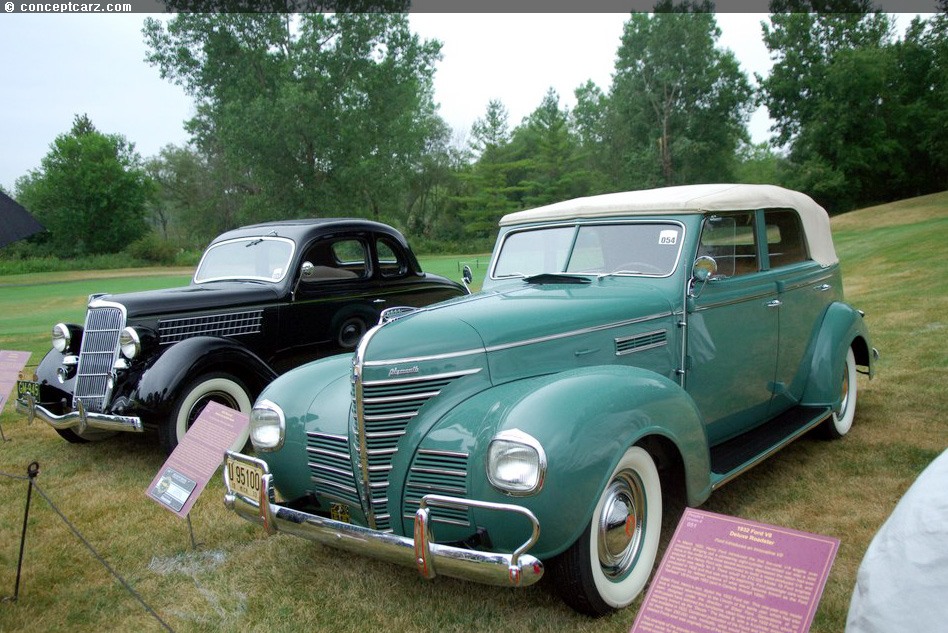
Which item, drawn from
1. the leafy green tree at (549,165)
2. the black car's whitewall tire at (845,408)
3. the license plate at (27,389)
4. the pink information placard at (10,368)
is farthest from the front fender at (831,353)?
the leafy green tree at (549,165)

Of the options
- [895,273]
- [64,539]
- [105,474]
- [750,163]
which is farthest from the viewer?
[750,163]

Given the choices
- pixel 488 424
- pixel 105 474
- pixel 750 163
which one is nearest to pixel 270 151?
pixel 105 474

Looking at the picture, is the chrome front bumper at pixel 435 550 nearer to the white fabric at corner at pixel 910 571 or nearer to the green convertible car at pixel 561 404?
the green convertible car at pixel 561 404

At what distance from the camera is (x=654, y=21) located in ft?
146

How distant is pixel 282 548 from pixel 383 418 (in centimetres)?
148

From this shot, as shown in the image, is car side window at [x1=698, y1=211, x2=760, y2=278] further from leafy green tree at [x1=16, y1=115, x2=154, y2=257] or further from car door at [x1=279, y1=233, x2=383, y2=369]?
leafy green tree at [x1=16, y1=115, x2=154, y2=257]

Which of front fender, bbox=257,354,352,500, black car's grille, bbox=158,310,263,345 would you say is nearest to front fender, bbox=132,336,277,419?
black car's grille, bbox=158,310,263,345

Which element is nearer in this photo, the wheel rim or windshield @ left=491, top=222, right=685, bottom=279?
the wheel rim

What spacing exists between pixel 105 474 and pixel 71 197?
1941 inches

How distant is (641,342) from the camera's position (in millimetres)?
3645

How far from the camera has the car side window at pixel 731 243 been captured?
407 centimetres

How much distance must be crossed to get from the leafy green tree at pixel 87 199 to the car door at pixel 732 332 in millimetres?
48126

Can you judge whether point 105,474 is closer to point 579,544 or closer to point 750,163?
point 579,544

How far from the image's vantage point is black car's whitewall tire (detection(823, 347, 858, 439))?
5.11 meters
